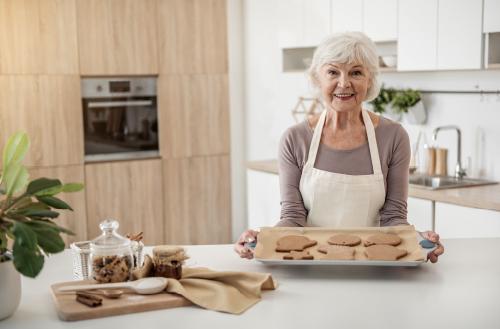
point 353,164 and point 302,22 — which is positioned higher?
point 302,22

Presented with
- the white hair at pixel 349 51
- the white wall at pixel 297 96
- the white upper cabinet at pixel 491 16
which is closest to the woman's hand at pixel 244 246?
the white hair at pixel 349 51

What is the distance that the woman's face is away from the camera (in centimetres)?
261

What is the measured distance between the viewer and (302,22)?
198 inches

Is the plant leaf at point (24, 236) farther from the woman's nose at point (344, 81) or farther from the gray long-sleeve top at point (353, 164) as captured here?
the woman's nose at point (344, 81)

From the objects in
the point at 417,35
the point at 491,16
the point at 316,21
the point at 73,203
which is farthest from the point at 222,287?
the point at 73,203

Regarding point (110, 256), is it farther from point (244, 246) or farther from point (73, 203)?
point (73, 203)

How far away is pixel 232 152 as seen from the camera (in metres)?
5.89

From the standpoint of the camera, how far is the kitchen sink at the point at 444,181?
4004 mm

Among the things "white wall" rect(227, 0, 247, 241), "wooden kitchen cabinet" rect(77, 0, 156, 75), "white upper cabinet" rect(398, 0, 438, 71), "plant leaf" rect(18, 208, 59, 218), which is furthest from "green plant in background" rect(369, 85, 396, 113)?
"plant leaf" rect(18, 208, 59, 218)

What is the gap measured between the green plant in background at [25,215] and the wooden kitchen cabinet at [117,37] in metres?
3.41

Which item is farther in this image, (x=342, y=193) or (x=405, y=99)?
(x=405, y=99)

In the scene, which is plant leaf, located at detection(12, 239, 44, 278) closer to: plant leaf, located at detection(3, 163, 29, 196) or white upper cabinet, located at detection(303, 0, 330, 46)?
plant leaf, located at detection(3, 163, 29, 196)

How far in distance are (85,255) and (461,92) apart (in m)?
2.83

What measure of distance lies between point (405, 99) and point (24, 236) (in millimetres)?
3271
